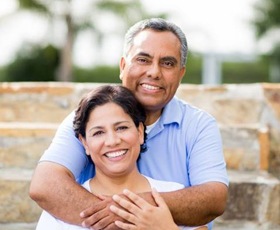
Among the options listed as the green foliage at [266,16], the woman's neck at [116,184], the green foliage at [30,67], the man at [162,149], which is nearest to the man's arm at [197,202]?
the man at [162,149]

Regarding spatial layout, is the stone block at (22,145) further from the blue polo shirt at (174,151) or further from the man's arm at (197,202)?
the man's arm at (197,202)

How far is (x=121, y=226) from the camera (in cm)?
243

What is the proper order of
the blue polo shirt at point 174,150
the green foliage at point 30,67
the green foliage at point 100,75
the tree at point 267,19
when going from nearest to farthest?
the blue polo shirt at point 174,150 < the green foliage at point 30,67 < the green foliage at point 100,75 < the tree at point 267,19

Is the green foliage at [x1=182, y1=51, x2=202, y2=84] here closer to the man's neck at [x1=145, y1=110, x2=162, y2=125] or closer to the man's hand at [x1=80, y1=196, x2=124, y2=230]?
the man's neck at [x1=145, y1=110, x2=162, y2=125]

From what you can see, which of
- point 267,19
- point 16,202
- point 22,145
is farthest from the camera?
point 267,19

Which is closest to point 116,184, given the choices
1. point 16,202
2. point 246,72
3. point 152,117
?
point 152,117

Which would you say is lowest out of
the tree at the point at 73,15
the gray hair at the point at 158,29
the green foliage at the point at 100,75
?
the green foliage at the point at 100,75

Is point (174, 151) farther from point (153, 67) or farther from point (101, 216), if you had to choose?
point (101, 216)

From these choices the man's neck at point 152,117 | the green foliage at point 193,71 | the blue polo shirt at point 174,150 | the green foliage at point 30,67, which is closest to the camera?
the blue polo shirt at point 174,150

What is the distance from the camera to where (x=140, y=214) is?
2.43 m

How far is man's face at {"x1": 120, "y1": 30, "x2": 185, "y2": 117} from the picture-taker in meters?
2.79

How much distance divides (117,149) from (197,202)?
361mm

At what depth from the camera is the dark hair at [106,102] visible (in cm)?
254

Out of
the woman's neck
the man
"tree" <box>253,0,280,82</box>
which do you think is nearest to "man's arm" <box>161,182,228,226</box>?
the man
